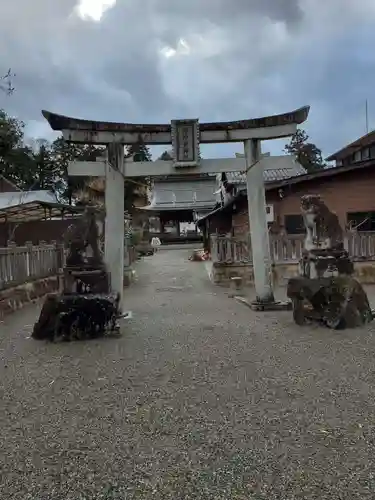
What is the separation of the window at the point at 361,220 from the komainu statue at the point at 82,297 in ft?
36.9

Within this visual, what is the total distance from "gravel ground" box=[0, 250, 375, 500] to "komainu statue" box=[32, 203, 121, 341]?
0.35 metres

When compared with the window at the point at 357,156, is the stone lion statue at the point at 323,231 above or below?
below

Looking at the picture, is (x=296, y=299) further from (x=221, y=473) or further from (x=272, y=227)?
(x=272, y=227)

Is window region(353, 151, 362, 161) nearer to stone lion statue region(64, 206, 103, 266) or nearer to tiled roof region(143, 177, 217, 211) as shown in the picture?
tiled roof region(143, 177, 217, 211)

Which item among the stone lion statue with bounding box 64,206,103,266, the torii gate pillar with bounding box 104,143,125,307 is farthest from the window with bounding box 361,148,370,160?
the stone lion statue with bounding box 64,206,103,266

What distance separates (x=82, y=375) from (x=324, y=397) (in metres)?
2.62

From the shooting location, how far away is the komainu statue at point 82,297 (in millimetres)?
7309

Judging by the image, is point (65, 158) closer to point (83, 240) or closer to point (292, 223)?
point (292, 223)

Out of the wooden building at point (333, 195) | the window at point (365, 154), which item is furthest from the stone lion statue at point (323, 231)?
the window at point (365, 154)

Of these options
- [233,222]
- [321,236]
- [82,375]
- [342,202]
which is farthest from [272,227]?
[82,375]

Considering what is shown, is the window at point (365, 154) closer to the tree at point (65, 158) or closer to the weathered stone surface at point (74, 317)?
the weathered stone surface at point (74, 317)

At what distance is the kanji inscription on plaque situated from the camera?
9430 millimetres

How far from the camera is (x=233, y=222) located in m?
21.3

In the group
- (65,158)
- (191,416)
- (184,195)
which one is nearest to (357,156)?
(184,195)
